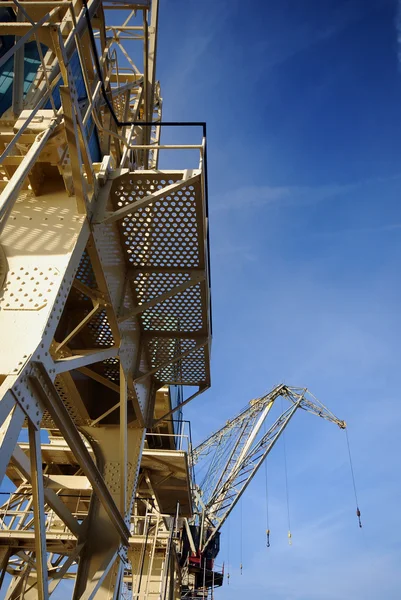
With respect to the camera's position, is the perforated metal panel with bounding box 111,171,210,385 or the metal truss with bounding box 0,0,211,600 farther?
the perforated metal panel with bounding box 111,171,210,385

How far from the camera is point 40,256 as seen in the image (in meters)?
6.01

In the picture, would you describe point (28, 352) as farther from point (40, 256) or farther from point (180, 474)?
point (180, 474)

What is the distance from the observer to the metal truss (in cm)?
540

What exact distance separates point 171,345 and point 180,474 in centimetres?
487

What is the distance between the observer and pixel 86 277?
912 cm

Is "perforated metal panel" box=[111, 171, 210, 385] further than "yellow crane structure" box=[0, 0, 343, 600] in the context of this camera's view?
Yes

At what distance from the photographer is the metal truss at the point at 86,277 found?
213 inches

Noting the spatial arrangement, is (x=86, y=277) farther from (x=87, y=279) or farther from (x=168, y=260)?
(x=168, y=260)

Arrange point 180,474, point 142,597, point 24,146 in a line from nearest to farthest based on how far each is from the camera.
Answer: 1. point 24,146
2. point 180,474
3. point 142,597

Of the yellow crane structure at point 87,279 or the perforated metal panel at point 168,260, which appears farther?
the perforated metal panel at point 168,260

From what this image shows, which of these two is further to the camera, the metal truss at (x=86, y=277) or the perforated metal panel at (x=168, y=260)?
the perforated metal panel at (x=168, y=260)

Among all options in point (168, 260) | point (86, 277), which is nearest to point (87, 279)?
point (86, 277)

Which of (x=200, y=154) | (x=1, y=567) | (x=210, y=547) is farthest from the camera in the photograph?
(x=210, y=547)

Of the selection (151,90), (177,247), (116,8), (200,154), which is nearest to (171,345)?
(177,247)
